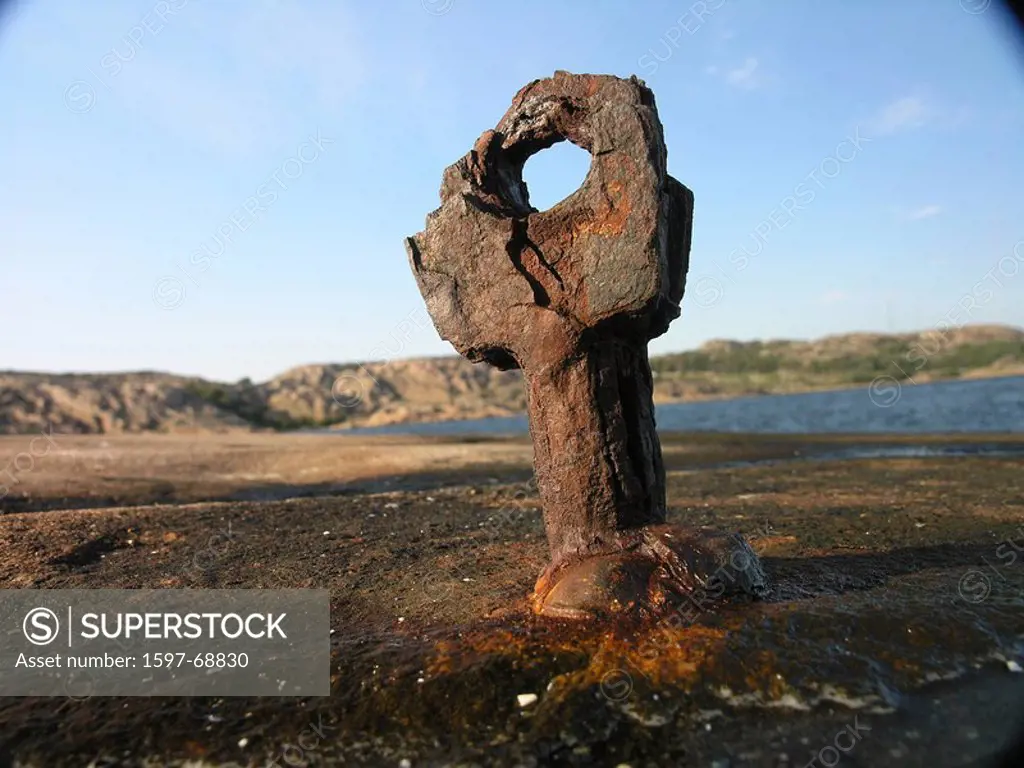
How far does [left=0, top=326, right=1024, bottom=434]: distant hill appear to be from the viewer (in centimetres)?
5994

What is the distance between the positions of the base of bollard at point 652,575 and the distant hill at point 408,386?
181ft

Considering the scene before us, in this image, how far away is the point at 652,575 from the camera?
16.5ft

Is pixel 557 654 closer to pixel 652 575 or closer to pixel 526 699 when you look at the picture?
pixel 526 699

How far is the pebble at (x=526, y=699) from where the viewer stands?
381 cm

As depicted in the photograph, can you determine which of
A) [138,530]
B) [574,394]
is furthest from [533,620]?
[138,530]

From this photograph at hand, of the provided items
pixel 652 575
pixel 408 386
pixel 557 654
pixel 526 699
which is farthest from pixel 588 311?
pixel 408 386

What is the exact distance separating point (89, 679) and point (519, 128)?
5091 mm

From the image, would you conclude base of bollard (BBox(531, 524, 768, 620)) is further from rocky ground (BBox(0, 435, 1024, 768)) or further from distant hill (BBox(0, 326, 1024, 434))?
distant hill (BBox(0, 326, 1024, 434))

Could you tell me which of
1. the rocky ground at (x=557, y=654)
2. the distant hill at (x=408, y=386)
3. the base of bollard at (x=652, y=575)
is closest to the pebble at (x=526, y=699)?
the rocky ground at (x=557, y=654)

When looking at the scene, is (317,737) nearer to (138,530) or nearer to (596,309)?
(596,309)

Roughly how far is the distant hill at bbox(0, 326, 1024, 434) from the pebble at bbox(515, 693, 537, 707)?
57.2 m

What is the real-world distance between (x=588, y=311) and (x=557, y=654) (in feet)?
8.05

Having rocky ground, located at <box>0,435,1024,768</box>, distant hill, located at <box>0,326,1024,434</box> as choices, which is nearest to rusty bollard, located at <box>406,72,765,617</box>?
rocky ground, located at <box>0,435,1024,768</box>

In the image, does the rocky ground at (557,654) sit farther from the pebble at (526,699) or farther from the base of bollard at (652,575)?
the base of bollard at (652,575)
